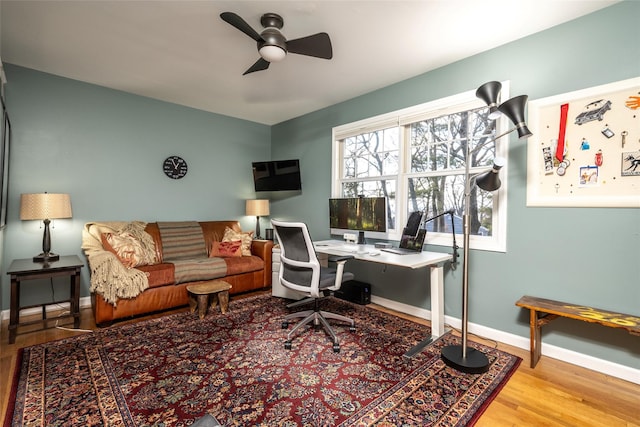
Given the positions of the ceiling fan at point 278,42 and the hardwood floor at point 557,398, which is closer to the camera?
the hardwood floor at point 557,398

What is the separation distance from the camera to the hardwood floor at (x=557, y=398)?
5.09 feet

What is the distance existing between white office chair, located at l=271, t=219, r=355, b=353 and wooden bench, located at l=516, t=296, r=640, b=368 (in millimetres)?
1338

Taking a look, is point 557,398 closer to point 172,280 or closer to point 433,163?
point 433,163

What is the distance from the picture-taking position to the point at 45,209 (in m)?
2.69

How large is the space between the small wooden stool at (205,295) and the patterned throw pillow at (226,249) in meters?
0.63

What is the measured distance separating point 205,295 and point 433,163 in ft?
8.78

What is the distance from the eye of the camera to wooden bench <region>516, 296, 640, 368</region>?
1758mm

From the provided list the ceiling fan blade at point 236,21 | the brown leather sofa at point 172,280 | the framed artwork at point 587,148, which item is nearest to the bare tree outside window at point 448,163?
the framed artwork at point 587,148

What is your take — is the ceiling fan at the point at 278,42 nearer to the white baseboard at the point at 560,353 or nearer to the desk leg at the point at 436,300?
the desk leg at the point at 436,300

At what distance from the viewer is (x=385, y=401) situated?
65.8 inches

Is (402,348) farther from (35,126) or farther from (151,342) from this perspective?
(35,126)

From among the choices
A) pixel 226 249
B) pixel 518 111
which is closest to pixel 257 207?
pixel 226 249

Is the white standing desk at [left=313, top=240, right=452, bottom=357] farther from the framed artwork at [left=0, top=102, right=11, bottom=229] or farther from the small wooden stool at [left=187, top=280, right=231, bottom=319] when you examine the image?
the framed artwork at [left=0, top=102, right=11, bottom=229]

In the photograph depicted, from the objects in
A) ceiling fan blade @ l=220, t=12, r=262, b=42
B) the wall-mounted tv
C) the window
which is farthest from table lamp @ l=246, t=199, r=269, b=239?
ceiling fan blade @ l=220, t=12, r=262, b=42
